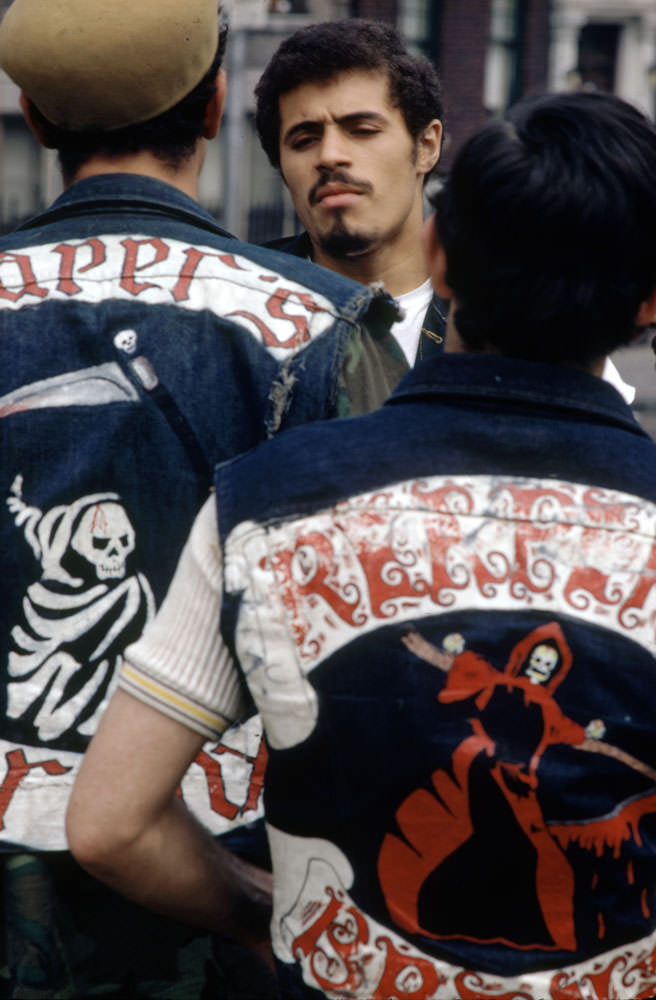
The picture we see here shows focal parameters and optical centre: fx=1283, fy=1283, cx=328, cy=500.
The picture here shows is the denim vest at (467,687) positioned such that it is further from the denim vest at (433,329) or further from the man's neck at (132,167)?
the denim vest at (433,329)

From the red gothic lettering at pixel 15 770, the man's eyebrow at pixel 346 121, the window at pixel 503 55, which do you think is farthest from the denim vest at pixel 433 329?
the window at pixel 503 55

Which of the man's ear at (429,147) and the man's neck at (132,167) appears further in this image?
the man's ear at (429,147)

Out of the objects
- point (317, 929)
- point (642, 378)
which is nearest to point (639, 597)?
point (317, 929)

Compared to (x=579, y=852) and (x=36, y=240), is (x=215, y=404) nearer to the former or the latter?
(x=36, y=240)

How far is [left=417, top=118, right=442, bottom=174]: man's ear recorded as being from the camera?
11.5ft

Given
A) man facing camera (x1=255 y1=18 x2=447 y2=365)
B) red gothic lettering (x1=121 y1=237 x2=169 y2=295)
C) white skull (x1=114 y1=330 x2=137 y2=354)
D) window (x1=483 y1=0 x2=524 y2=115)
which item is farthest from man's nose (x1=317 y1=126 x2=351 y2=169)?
window (x1=483 y1=0 x2=524 y2=115)

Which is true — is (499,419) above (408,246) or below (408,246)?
below

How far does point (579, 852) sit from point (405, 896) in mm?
196

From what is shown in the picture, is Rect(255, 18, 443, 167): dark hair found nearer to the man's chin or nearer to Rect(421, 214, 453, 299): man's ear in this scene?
the man's chin

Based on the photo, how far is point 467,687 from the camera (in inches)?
54.4

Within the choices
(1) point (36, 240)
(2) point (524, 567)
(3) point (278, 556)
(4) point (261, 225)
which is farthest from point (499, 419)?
(4) point (261, 225)

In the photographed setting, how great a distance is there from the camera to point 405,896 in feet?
4.63

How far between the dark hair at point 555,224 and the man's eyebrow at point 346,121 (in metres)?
2.00

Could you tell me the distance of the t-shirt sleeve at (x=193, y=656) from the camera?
1.42 m
